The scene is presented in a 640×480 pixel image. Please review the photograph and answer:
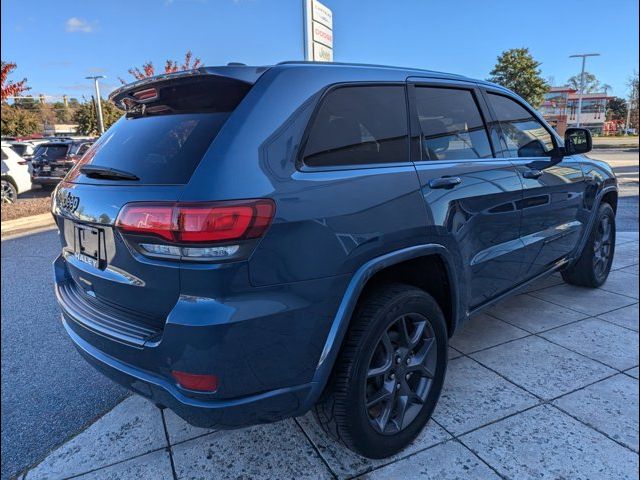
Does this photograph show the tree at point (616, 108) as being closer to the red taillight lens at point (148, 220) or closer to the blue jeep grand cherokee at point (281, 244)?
the blue jeep grand cherokee at point (281, 244)

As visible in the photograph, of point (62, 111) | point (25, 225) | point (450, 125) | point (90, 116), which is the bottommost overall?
point (25, 225)

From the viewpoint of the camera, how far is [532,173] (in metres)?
3.12

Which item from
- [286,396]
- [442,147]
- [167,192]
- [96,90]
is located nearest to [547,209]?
[442,147]

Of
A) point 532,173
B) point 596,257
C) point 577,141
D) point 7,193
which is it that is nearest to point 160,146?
point 532,173

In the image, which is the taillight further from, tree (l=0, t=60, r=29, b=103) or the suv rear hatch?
tree (l=0, t=60, r=29, b=103)

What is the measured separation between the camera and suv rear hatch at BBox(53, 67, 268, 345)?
66.6 inches

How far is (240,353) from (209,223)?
0.48 meters

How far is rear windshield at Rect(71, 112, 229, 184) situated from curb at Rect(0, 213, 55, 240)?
7444mm

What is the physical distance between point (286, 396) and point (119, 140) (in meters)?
1.43

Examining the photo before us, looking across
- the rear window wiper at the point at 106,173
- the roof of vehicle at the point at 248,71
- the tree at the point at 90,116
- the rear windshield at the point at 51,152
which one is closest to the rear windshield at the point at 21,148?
the rear windshield at the point at 51,152

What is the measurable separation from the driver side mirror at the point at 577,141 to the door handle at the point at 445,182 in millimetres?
1750

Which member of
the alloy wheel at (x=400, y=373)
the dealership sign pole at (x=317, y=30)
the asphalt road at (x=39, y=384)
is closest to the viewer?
the alloy wheel at (x=400, y=373)

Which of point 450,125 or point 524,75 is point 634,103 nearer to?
point 524,75

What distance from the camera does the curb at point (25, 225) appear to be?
8.49 m
